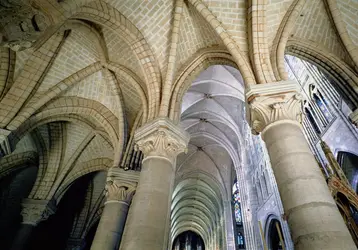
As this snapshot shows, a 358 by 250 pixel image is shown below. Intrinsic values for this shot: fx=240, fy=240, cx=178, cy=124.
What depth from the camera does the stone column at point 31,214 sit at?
29.3 ft

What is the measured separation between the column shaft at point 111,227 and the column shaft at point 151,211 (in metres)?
2.18

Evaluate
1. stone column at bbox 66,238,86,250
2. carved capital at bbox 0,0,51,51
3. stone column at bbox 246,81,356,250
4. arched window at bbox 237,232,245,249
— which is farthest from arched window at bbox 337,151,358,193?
arched window at bbox 237,232,245,249

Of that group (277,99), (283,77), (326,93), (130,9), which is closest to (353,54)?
(326,93)

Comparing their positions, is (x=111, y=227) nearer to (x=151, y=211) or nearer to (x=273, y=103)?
(x=151, y=211)

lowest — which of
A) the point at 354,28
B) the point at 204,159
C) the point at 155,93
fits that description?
the point at 155,93

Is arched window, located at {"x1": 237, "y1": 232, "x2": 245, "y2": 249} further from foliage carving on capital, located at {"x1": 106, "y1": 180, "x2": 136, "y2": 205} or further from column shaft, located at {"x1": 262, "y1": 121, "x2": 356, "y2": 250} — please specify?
column shaft, located at {"x1": 262, "y1": 121, "x2": 356, "y2": 250}

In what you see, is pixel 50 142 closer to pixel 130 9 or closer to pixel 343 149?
pixel 130 9

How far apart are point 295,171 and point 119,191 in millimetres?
4658

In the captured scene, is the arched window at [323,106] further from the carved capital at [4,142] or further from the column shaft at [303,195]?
the carved capital at [4,142]

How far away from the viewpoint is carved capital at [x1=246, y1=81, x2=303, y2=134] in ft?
14.2

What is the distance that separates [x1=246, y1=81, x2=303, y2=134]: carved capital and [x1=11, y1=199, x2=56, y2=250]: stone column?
29.7ft

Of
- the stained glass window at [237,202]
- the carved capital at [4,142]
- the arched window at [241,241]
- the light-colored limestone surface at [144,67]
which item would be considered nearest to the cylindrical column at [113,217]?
the light-colored limestone surface at [144,67]

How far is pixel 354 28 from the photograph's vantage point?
614 centimetres

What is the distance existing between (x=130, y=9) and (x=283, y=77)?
4.17m
